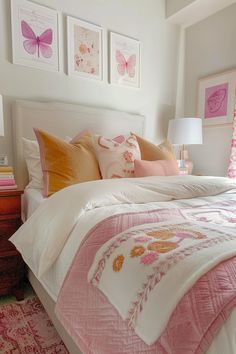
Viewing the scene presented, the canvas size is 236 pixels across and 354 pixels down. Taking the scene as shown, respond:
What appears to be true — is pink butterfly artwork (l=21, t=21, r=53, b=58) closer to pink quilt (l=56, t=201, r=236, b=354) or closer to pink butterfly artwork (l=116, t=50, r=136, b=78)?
pink butterfly artwork (l=116, t=50, r=136, b=78)

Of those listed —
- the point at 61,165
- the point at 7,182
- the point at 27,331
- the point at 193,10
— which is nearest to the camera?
the point at 27,331

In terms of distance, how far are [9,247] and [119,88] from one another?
1810 mm

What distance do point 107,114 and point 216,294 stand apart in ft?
6.89

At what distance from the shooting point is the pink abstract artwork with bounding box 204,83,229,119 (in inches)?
106

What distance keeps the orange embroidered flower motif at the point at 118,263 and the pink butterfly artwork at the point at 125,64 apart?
224cm

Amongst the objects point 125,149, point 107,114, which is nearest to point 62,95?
point 107,114

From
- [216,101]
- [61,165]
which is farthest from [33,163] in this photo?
[216,101]

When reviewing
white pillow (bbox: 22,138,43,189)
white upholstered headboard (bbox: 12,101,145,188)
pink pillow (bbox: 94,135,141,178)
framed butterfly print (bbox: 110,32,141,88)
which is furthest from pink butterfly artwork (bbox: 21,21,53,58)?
pink pillow (bbox: 94,135,141,178)

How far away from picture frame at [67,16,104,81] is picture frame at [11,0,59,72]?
0.13 m

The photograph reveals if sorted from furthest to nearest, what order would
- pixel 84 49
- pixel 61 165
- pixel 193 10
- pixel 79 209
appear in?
1. pixel 193 10
2. pixel 84 49
3. pixel 61 165
4. pixel 79 209

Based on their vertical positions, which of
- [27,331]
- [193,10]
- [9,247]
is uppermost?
[193,10]

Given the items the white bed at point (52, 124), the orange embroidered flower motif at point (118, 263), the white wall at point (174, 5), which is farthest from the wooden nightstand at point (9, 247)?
the white wall at point (174, 5)

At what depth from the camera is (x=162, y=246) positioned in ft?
2.40

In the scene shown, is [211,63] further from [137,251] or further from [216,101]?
[137,251]
